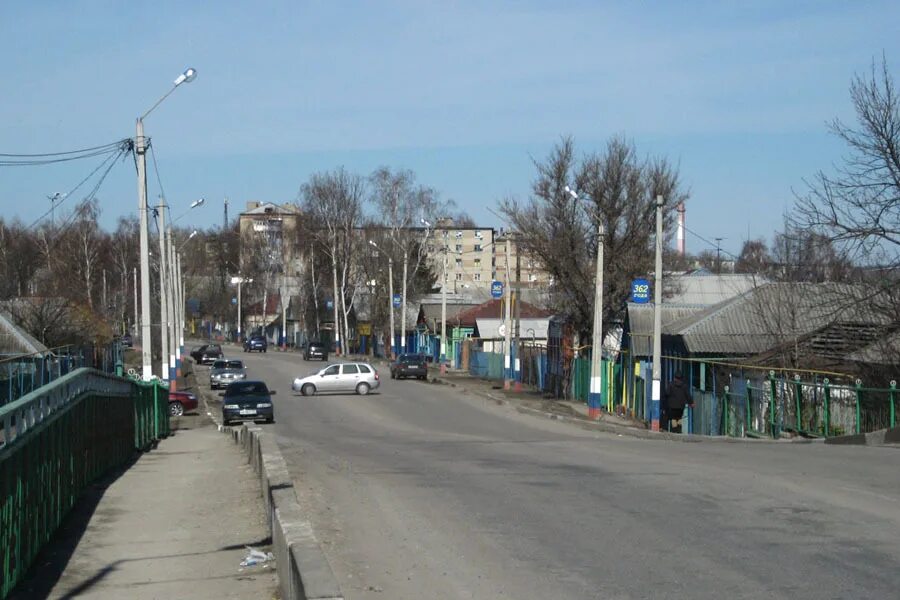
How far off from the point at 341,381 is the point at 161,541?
3920 cm

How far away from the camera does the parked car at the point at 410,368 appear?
62562mm

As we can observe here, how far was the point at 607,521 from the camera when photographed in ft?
35.0

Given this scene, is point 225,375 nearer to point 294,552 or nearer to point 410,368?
point 410,368

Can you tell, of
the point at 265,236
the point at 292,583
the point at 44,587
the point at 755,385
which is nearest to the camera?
the point at 292,583

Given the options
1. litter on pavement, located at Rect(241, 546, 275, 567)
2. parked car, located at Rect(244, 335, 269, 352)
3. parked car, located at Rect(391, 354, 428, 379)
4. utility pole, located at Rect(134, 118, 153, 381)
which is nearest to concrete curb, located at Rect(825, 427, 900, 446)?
litter on pavement, located at Rect(241, 546, 275, 567)

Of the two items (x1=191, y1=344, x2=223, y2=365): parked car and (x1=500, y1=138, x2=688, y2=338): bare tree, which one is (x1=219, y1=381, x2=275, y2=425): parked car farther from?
(x1=191, y1=344, x2=223, y2=365): parked car

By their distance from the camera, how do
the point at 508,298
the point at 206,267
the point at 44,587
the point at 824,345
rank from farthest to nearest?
the point at 206,267, the point at 508,298, the point at 824,345, the point at 44,587

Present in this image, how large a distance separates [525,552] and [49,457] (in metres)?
4.58

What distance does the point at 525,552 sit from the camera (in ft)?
30.3

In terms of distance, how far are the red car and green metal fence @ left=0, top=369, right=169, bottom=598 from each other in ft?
67.4

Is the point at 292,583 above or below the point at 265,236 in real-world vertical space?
below

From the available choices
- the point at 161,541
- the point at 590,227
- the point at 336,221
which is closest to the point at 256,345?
the point at 336,221

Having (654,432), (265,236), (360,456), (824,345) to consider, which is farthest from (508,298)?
(265,236)

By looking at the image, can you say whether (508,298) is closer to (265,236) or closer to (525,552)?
(525,552)
